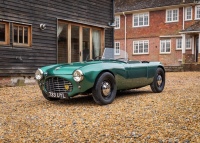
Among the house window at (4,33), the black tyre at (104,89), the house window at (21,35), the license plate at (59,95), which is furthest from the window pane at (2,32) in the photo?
the black tyre at (104,89)

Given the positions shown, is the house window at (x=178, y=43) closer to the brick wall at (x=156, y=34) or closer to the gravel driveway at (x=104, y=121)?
the brick wall at (x=156, y=34)

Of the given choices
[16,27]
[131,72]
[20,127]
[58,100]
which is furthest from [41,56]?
[20,127]

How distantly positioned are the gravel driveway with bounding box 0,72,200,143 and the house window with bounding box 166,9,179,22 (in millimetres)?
20070

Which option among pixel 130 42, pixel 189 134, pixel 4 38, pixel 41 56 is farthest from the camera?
pixel 130 42

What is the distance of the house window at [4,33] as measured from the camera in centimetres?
934

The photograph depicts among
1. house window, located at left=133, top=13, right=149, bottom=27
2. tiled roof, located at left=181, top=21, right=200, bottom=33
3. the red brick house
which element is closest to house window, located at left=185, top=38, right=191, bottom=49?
the red brick house

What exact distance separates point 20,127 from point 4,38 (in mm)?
6054

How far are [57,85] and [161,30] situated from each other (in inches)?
839

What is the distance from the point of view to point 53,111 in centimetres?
514

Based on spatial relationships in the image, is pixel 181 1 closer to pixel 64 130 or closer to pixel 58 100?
pixel 58 100

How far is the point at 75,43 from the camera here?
11953 mm

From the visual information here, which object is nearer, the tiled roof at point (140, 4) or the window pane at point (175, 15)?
the window pane at point (175, 15)

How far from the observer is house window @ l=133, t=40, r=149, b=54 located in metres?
26.4

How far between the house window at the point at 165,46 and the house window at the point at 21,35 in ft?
56.7
